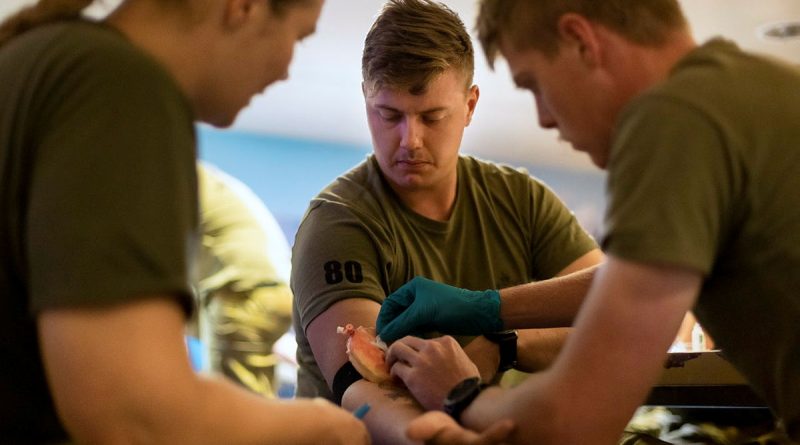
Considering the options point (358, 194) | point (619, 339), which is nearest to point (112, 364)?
point (619, 339)

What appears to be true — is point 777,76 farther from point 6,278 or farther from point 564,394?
point 6,278

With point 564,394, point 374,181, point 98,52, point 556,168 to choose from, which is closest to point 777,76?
point 564,394

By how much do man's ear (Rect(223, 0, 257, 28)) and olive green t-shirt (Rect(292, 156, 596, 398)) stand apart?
0.75 metres

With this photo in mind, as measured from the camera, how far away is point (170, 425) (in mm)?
800

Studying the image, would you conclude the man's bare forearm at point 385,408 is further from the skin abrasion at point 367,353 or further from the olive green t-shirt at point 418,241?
the olive green t-shirt at point 418,241

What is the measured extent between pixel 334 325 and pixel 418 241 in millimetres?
300

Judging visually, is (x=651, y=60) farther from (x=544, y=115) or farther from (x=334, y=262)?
(x=334, y=262)

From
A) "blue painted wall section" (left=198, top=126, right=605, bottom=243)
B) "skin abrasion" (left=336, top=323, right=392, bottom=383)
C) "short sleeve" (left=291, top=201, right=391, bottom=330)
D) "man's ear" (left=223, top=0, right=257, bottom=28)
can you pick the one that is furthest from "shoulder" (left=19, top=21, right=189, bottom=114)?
"blue painted wall section" (left=198, top=126, right=605, bottom=243)

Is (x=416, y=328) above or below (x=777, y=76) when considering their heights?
below

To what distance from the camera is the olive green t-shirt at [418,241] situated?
1.71m

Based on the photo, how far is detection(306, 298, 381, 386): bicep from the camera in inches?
62.8

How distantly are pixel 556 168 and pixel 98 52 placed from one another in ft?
20.1

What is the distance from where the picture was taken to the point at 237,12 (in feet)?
3.24

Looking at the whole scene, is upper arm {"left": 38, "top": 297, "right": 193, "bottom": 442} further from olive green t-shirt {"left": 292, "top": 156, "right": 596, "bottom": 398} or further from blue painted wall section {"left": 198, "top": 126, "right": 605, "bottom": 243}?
blue painted wall section {"left": 198, "top": 126, "right": 605, "bottom": 243}
